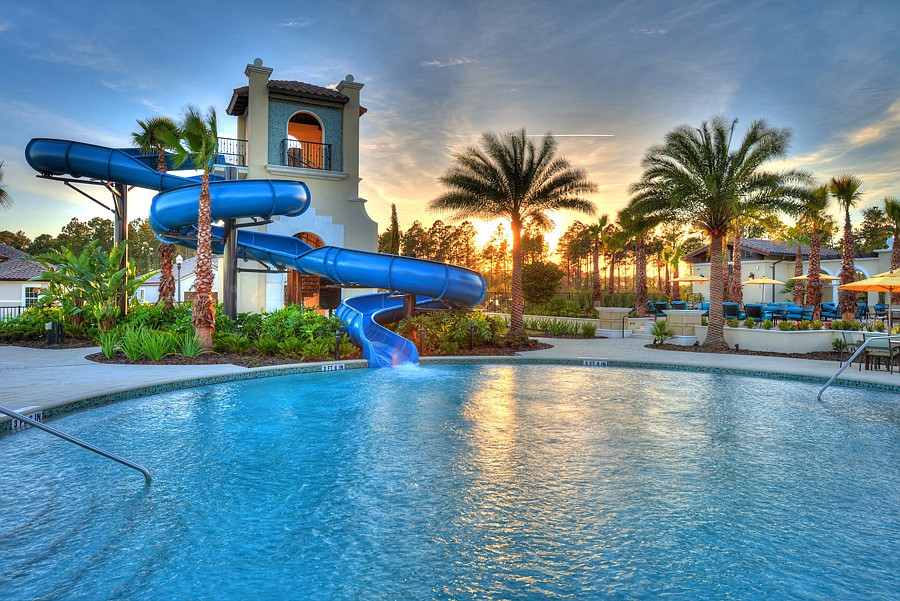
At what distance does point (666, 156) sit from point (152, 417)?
Answer: 16.8 metres

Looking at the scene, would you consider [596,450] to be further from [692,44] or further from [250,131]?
[250,131]

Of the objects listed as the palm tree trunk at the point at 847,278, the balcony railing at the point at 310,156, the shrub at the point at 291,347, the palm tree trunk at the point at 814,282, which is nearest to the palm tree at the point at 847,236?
the palm tree trunk at the point at 847,278

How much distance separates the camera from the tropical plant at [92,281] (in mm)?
15805

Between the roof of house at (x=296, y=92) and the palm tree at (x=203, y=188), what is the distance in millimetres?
9646

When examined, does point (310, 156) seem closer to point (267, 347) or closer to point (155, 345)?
point (267, 347)

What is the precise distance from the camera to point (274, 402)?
962 cm

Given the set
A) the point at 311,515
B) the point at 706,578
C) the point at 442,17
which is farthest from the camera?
the point at 442,17

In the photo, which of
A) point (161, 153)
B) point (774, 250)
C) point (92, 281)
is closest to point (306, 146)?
point (161, 153)

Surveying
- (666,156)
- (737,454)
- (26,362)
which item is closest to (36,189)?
(26,362)

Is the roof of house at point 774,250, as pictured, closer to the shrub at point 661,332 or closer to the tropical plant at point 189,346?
the shrub at point 661,332

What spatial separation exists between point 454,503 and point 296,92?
2116cm

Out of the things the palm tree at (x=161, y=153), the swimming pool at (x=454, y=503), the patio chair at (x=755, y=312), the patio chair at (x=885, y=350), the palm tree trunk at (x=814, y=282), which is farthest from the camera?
the palm tree trunk at (x=814, y=282)

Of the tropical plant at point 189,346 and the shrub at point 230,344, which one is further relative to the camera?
the shrub at point 230,344

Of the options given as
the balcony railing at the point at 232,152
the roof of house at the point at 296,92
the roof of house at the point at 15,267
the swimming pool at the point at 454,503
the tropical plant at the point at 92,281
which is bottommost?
the swimming pool at the point at 454,503
